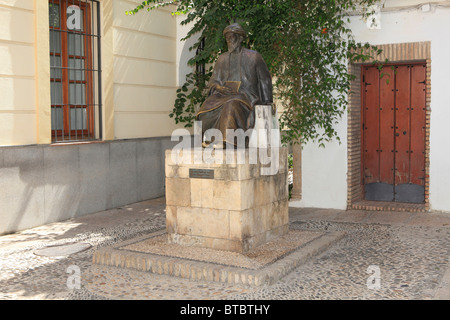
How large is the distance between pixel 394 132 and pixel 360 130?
528mm

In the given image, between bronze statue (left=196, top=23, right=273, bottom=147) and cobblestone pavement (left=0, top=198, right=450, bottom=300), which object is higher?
bronze statue (left=196, top=23, right=273, bottom=147)

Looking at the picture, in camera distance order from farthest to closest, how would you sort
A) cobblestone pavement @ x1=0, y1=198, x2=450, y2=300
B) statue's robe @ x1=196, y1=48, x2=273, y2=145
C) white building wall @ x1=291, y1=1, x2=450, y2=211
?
white building wall @ x1=291, y1=1, x2=450, y2=211 → statue's robe @ x1=196, y1=48, x2=273, y2=145 → cobblestone pavement @ x1=0, y1=198, x2=450, y2=300

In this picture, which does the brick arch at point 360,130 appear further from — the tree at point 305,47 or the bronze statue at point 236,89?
the bronze statue at point 236,89

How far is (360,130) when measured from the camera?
356 inches

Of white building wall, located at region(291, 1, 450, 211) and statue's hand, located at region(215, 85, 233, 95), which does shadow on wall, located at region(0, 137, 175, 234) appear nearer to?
statue's hand, located at region(215, 85, 233, 95)

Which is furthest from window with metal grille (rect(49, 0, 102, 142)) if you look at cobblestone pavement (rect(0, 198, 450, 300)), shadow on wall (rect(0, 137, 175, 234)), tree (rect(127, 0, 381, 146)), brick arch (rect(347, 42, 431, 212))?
brick arch (rect(347, 42, 431, 212))

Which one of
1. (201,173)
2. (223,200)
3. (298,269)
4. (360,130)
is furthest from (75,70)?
(298,269)

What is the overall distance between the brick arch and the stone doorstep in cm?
284

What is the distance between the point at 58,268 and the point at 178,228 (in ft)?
4.21

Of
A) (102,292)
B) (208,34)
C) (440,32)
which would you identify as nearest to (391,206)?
(440,32)

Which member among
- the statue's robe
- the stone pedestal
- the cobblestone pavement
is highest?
the statue's robe

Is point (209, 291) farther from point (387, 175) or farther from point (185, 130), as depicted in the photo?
point (185, 130)

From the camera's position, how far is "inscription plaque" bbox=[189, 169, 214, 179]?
572 cm

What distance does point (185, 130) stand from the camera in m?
11.1
